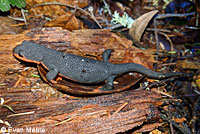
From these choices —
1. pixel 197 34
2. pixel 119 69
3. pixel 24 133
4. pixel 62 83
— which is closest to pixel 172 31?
pixel 197 34

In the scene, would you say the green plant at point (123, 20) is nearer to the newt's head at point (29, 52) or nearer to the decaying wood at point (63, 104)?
the decaying wood at point (63, 104)

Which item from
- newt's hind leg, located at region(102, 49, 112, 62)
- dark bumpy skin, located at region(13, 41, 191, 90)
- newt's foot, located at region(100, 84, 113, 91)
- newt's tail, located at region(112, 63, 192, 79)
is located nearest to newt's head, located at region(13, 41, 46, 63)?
dark bumpy skin, located at region(13, 41, 191, 90)

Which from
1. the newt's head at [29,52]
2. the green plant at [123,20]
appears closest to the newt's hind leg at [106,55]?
the green plant at [123,20]

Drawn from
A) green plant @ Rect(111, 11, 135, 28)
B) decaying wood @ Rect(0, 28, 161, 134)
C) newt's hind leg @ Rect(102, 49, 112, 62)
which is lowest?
decaying wood @ Rect(0, 28, 161, 134)

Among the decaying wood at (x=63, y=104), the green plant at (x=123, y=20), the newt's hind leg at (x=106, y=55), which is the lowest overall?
the decaying wood at (x=63, y=104)

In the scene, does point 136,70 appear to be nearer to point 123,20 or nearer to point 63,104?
point 123,20

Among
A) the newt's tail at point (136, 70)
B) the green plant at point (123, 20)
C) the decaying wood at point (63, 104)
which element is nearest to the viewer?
the decaying wood at point (63, 104)

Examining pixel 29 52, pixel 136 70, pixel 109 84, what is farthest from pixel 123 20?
pixel 29 52

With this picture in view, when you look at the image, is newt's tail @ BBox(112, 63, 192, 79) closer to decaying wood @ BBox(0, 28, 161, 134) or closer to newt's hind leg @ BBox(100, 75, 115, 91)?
newt's hind leg @ BBox(100, 75, 115, 91)
